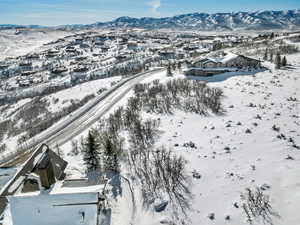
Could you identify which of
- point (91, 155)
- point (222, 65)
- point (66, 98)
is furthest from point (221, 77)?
point (66, 98)

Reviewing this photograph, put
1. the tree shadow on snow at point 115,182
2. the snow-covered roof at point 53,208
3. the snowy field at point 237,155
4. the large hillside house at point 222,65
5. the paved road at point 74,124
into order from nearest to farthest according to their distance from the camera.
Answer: the snow-covered roof at point 53,208, the snowy field at point 237,155, the tree shadow on snow at point 115,182, the paved road at point 74,124, the large hillside house at point 222,65

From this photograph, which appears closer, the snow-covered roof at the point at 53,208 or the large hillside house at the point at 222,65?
the snow-covered roof at the point at 53,208

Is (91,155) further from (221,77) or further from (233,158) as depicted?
(221,77)

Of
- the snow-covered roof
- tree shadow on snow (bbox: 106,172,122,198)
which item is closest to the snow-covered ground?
tree shadow on snow (bbox: 106,172,122,198)

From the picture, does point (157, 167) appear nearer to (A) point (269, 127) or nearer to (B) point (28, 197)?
(B) point (28, 197)

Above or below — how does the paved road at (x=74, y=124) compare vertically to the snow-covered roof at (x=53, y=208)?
below

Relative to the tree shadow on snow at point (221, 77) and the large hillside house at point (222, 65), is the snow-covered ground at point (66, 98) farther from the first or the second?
the tree shadow on snow at point (221, 77)

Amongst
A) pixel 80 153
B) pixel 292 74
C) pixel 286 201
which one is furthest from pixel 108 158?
pixel 292 74

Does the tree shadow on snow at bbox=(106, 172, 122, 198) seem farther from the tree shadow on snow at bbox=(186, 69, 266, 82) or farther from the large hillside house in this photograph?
the large hillside house

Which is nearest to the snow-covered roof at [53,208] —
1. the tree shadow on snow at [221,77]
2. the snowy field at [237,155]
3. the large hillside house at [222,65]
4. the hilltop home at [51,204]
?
the hilltop home at [51,204]

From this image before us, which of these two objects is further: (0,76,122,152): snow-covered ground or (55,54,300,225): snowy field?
(0,76,122,152): snow-covered ground
